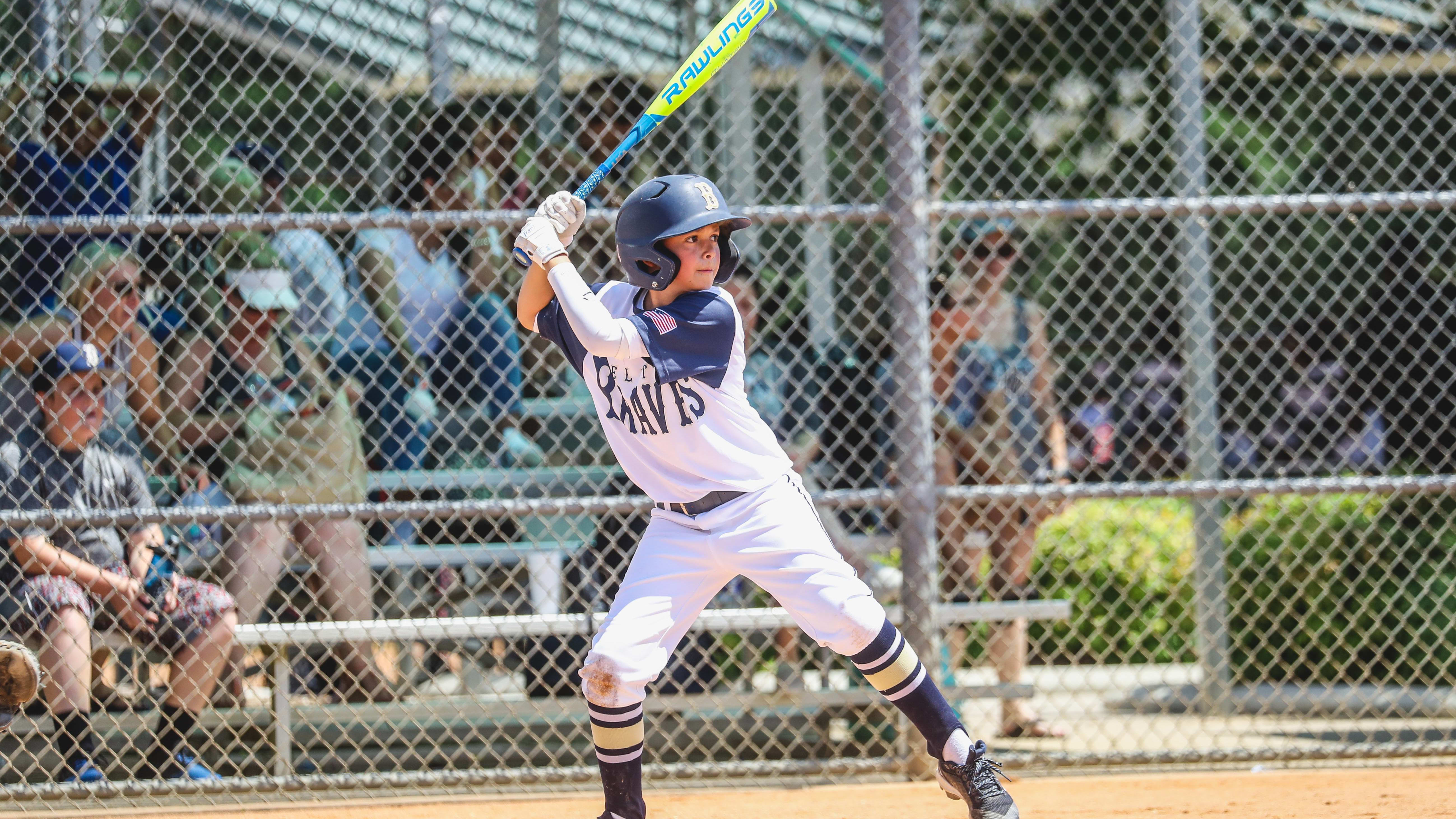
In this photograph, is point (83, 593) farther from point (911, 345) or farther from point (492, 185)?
point (911, 345)

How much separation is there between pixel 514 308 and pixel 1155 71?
514 cm

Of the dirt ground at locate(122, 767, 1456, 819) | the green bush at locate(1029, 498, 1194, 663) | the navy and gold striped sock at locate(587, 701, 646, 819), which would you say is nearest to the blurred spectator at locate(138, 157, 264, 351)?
the dirt ground at locate(122, 767, 1456, 819)

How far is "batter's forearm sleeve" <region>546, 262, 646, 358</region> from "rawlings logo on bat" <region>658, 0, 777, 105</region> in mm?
599

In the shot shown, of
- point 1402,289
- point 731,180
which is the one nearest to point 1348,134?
point 1402,289

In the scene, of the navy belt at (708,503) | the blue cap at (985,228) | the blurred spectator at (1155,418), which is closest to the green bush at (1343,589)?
the blurred spectator at (1155,418)

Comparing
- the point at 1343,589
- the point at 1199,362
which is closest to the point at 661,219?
the point at 1199,362

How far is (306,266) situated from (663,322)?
213 cm

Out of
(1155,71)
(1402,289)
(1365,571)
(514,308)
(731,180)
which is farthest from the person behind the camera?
(1155,71)

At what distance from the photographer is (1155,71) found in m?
7.98

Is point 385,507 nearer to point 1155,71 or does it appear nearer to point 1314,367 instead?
point 1314,367

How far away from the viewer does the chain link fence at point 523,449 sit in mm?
3990

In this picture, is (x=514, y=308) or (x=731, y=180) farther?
(x=731, y=180)

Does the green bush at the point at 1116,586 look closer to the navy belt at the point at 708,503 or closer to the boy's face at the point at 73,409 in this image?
the navy belt at the point at 708,503

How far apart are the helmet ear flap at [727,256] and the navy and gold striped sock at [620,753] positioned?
1077 millimetres
